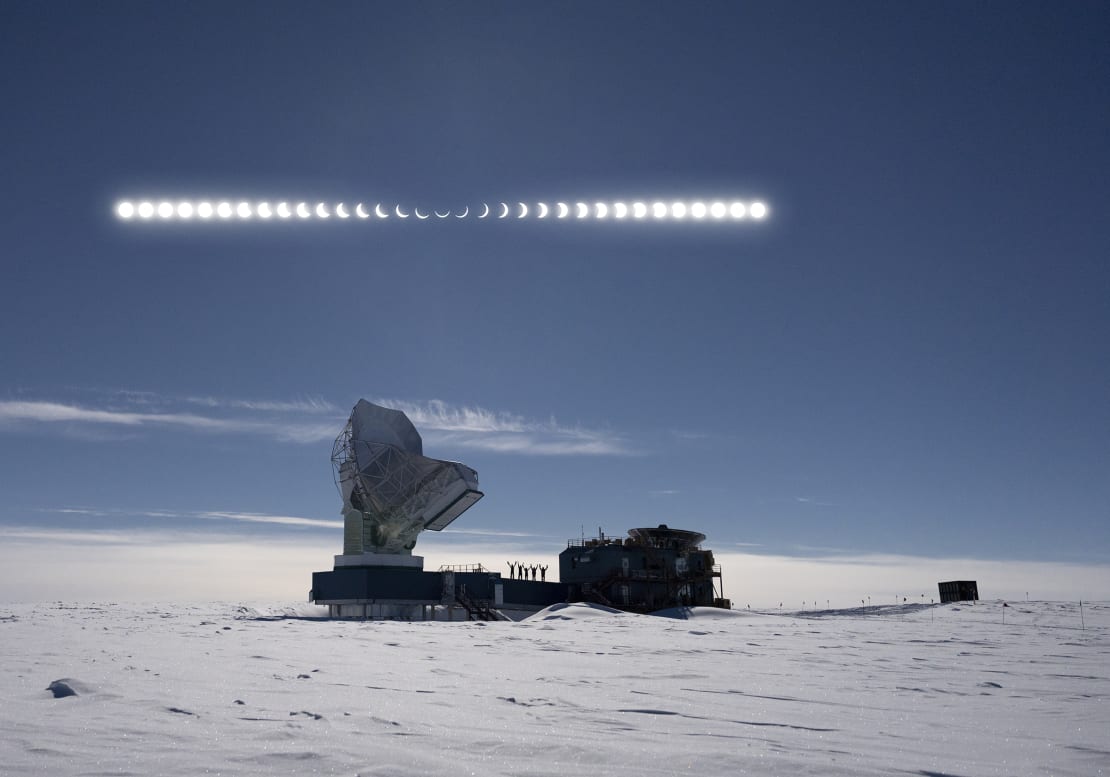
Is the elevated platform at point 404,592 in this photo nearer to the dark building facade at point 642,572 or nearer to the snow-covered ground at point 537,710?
the dark building facade at point 642,572

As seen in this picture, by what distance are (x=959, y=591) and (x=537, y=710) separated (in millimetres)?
67038

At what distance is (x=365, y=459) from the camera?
200 feet

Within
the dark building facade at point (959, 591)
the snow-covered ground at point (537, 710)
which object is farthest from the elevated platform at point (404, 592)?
the snow-covered ground at point (537, 710)

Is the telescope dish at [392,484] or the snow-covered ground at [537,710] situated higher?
the telescope dish at [392,484]

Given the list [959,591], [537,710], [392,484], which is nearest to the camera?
[537,710]

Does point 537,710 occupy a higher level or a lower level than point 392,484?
lower

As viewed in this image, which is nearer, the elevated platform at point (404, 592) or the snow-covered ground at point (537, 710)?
the snow-covered ground at point (537, 710)

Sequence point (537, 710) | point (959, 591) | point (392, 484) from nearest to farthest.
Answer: point (537, 710) → point (392, 484) → point (959, 591)

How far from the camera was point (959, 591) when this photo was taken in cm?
6656

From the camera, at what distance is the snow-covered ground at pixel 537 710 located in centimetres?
688

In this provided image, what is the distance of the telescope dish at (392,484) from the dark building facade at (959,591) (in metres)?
40.4

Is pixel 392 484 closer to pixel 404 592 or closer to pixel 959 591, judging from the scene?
pixel 404 592

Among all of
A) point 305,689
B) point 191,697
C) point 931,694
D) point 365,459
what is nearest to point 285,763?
point 191,697

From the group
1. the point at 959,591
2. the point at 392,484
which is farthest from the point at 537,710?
the point at 959,591
